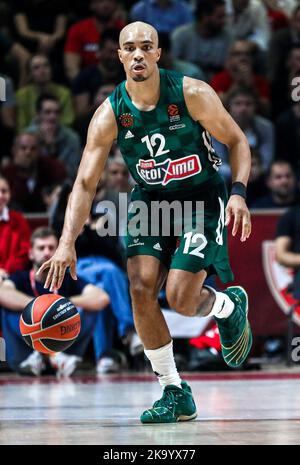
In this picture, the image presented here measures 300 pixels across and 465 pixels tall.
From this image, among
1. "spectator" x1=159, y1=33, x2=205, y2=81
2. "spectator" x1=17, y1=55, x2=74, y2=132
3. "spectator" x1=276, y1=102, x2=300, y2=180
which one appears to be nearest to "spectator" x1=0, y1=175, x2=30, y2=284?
"spectator" x1=17, y1=55, x2=74, y2=132

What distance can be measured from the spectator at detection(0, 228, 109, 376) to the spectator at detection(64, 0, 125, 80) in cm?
355

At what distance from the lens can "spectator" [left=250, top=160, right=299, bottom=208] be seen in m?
10.3

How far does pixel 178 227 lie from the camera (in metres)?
5.82

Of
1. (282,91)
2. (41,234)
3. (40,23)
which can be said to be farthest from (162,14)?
(41,234)

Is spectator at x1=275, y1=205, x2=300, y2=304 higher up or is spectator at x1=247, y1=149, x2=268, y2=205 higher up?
spectator at x1=247, y1=149, x2=268, y2=205

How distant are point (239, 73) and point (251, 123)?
0.70 m

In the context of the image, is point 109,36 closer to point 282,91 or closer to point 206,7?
point 206,7

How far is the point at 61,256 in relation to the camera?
543cm

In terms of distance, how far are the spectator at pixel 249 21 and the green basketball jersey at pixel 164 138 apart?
6588 millimetres

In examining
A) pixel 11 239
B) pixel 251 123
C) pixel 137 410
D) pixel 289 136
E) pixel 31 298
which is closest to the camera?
pixel 137 410

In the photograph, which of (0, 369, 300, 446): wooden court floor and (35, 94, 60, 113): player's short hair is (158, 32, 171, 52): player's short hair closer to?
(35, 94, 60, 113): player's short hair

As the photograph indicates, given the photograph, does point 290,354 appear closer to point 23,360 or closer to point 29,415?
point 23,360

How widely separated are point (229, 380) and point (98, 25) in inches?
208

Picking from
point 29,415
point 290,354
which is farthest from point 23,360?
point 29,415
